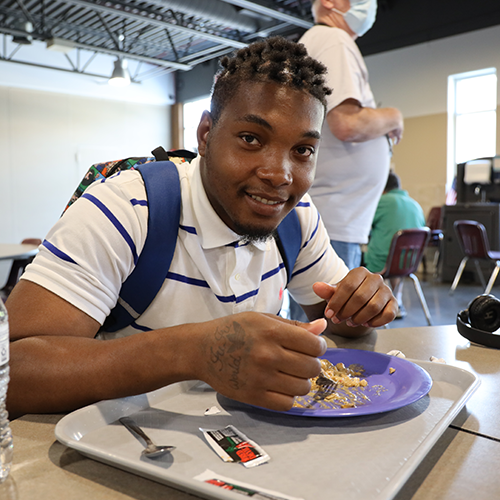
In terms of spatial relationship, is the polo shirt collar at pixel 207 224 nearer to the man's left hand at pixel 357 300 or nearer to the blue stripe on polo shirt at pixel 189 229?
the blue stripe on polo shirt at pixel 189 229

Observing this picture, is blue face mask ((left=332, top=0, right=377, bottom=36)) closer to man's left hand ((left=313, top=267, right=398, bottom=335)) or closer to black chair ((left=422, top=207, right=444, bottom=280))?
man's left hand ((left=313, top=267, right=398, bottom=335))

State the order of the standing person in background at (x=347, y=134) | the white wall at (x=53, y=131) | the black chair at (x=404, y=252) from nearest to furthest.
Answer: the standing person in background at (x=347, y=134) < the black chair at (x=404, y=252) < the white wall at (x=53, y=131)

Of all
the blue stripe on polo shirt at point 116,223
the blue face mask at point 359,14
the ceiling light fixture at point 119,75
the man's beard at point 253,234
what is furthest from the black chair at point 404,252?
the ceiling light fixture at point 119,75

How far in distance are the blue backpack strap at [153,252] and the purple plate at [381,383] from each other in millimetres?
374

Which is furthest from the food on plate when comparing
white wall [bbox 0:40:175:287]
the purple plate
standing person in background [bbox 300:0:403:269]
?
white wall [bbox 0:40:175:287]

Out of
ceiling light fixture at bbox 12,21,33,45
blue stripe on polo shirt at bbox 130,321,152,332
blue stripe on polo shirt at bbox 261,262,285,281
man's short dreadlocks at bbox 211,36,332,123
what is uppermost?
ceiling light fixture at bbox 12,21,33,45

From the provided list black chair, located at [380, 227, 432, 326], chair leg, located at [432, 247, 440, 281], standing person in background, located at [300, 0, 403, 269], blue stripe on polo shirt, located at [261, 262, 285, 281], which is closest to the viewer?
blue stripe on polo shirt, located at [261, 262, 285, 281]

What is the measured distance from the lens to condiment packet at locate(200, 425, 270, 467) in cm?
57

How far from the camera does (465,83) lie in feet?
24.9

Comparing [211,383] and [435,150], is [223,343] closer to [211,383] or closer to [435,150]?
[211,383]

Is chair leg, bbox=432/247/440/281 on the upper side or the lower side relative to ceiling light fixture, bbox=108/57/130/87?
lower

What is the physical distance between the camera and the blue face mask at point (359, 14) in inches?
83.2

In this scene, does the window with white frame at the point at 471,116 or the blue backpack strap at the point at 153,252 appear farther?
the window with white frame at the point at 471,116

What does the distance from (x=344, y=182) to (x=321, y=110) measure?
106cm
